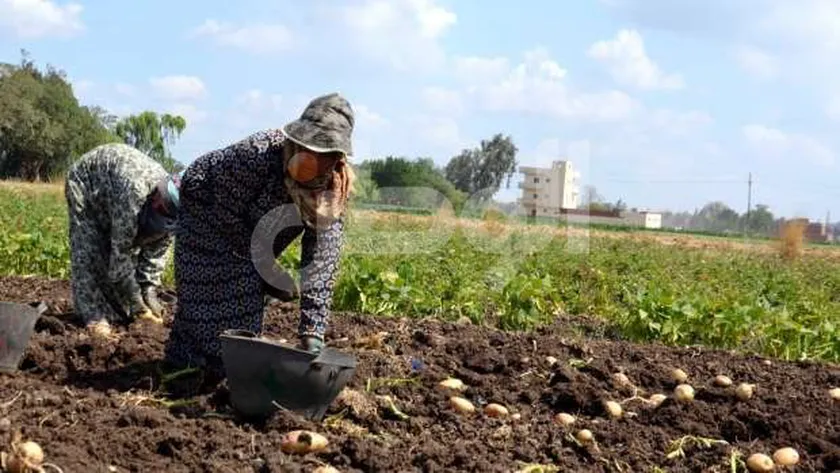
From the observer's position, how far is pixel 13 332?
3.83m

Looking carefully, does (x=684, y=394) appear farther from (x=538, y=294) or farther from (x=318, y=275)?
(x=538, y=294)

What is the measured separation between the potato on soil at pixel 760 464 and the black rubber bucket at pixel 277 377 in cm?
141

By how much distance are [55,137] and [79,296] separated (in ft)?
150

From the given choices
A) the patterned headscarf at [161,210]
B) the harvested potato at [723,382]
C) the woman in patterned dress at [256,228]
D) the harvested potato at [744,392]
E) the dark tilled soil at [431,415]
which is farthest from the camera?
the patterned headscarf at [161,210]

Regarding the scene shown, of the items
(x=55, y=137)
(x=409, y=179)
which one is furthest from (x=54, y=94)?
(x=409, y=179)

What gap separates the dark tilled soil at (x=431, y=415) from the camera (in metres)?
2.99

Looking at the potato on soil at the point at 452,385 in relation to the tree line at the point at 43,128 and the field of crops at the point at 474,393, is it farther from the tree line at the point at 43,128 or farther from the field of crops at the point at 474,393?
the tree line at the point at 43,128

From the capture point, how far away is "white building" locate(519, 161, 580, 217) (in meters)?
11.3

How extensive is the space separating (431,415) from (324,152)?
1101 mm

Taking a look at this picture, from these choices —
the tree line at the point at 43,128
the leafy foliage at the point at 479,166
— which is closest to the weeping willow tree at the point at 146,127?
the tree line at the point at 43,128

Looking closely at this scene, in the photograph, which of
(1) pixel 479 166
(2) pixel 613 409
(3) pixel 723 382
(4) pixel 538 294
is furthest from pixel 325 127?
(1) pixel 479 166

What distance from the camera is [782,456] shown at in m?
3.20

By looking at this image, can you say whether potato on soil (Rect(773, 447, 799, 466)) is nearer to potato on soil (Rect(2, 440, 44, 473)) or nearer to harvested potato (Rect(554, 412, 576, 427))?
harvested potato (Rect(554, 412, 576, 427))

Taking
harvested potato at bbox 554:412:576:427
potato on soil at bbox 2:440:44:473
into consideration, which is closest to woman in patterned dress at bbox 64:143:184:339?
potato on soil at bbox 2:440:44:473
